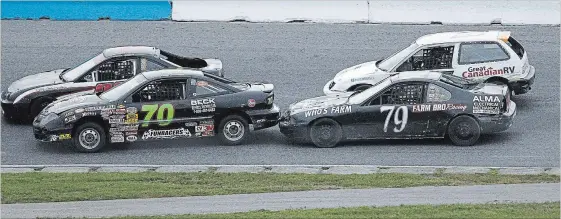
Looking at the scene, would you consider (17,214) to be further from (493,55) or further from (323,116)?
(493,55)

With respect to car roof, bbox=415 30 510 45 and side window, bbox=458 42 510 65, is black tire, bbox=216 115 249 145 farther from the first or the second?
side window, bbox=458 42 510 65

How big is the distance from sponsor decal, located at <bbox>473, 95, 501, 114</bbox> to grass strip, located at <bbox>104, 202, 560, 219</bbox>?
3891mm

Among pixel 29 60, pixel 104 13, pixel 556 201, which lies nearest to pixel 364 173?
pixel 556 201

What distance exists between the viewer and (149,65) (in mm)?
19266

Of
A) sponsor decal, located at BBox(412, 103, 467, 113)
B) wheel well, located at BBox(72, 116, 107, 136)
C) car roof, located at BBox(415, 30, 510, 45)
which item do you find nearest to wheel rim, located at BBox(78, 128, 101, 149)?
wheel well, located at BBox(72, 116, 107, 136)

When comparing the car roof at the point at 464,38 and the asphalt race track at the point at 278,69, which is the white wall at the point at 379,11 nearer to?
the asphalt race track at the point at 278,69

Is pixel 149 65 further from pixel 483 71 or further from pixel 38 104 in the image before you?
pixel 483 71

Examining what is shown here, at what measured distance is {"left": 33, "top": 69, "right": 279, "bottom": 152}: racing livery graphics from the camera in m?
17.7

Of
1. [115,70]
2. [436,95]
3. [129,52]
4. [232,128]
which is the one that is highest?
[129,52]

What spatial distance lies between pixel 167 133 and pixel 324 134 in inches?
93.9

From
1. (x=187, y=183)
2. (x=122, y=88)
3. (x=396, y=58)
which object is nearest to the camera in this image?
(x=187, y=183)

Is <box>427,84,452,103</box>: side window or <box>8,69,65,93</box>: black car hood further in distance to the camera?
<box>8,69,65,93</box>: black car hood

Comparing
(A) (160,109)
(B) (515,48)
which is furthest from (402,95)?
(A) (160,109)

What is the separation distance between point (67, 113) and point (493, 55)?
7.03 m
